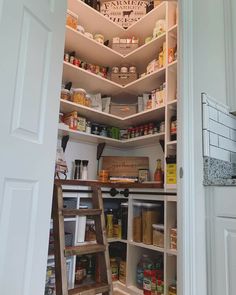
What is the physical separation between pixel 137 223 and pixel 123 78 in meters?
1.50

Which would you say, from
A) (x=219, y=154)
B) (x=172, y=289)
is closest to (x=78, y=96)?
(x=219, y=154)

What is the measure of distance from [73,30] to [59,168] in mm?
1220

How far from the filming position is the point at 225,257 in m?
1.07

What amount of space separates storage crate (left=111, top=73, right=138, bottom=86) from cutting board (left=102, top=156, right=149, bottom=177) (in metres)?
0.82

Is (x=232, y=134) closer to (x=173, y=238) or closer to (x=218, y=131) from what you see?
(x=218, y=131)

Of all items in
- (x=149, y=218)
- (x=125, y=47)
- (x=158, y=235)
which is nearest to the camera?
(x=158, y=235)

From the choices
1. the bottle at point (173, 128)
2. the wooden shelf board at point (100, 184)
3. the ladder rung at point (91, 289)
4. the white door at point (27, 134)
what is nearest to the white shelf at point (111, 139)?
the bottle at point (173, 128)

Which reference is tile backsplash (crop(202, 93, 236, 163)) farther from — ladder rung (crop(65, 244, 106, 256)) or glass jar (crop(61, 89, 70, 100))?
glass jar (crop(61, 89, 70, 100))

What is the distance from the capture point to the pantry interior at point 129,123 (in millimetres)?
1929

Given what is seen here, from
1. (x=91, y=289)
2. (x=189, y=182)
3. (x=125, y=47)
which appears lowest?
(x=91, y=289)

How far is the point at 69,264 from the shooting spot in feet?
5.90

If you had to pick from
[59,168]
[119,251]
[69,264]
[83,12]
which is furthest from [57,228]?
[83,12]

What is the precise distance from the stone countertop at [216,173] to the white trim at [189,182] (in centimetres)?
3

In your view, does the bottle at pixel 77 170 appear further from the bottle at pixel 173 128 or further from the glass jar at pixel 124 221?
the bottle at pixel 173 128
